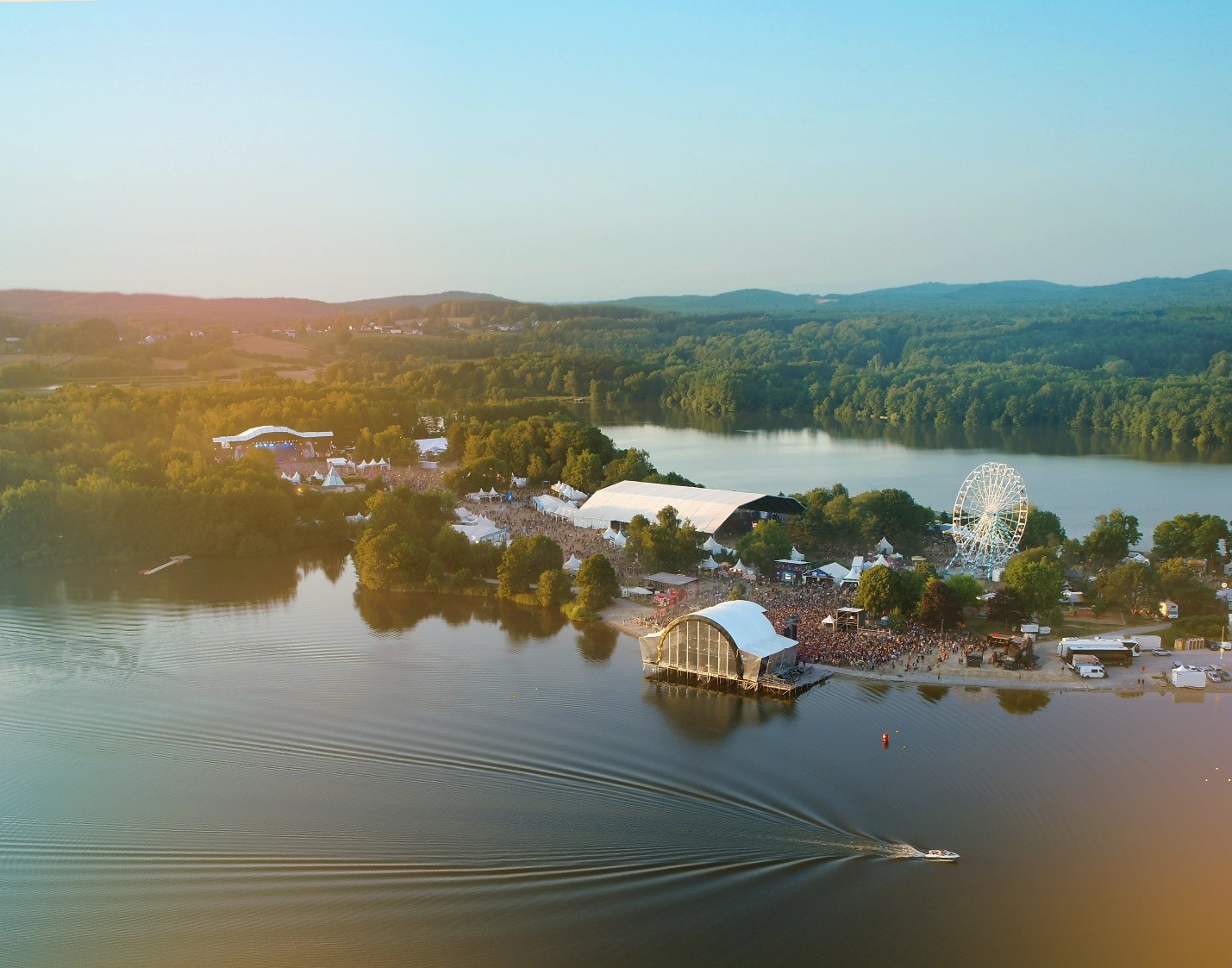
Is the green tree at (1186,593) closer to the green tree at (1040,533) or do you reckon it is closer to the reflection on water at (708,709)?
the green tree at (1040,533)

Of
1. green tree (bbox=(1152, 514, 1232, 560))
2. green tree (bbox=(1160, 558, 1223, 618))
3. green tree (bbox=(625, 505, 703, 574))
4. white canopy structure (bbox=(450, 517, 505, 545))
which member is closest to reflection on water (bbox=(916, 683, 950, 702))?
green tree (bbox=(1160, 558, 1223, 618))

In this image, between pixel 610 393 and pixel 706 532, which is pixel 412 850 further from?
pixel 610 393

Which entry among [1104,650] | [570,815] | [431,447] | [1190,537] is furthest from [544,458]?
[570,815]

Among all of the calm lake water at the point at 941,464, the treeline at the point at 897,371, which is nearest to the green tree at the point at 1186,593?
the calm lake water at the point at 941,464

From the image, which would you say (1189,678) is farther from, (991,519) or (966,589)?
(991,519)

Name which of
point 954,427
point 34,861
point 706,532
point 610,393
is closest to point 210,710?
point 34,861

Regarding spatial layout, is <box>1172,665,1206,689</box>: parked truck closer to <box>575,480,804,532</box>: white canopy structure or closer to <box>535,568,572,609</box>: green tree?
<box>535,568,572,609</box>: green tree
